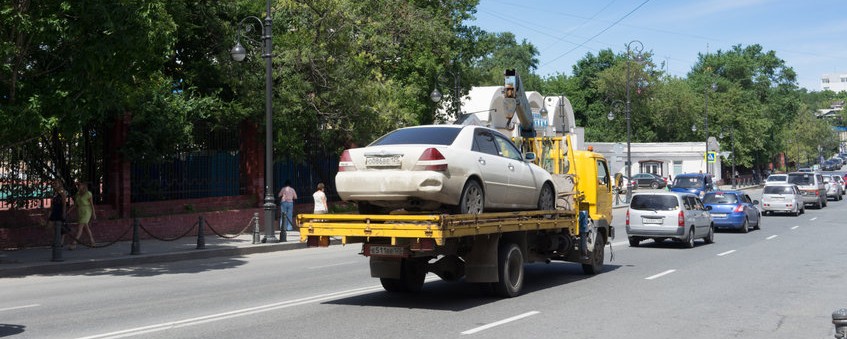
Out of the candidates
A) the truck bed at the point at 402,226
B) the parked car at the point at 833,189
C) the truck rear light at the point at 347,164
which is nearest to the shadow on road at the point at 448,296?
the truck bed at the point at 402,226

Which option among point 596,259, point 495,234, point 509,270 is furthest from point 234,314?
point 596,259

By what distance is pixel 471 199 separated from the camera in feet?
36.9

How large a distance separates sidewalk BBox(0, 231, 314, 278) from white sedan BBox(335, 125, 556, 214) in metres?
8.78

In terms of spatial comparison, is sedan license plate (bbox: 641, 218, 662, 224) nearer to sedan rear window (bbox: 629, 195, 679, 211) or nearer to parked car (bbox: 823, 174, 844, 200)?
sedan rear window (bbox: 629, 195, 679, 211)

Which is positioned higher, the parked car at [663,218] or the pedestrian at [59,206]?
the pedestrian at [59,206]

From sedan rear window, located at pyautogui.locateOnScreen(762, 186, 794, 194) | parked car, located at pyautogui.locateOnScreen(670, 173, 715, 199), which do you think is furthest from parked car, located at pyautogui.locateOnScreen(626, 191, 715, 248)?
sedan rear window, located at pyautogui.locateOnScreen(762, 186, 794, 194)

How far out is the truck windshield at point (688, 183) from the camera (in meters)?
39.7

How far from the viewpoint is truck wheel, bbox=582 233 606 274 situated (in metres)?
15.4

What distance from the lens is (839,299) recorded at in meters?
12.2

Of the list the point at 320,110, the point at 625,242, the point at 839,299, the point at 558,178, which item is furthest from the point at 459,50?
the point at 839,299

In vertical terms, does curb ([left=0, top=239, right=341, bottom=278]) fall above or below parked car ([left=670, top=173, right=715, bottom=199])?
below

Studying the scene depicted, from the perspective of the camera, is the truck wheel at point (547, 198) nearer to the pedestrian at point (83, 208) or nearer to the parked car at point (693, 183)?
the pedestrian at point (83, 208)

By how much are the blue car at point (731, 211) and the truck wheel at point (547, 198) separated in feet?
53.3

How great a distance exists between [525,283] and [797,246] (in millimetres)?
12142
